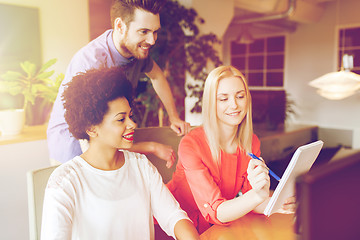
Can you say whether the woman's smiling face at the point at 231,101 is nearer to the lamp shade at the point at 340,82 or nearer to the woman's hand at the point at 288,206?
the woman's hand at the point at 288,206

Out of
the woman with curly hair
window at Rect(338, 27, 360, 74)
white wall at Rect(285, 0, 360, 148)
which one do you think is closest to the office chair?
the woman with curly hair

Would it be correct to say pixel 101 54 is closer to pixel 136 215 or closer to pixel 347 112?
pixel 136 215

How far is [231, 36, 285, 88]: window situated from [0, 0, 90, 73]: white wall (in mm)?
5108

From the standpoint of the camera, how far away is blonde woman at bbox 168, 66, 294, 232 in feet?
4.28

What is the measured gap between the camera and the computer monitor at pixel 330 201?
0.40 m

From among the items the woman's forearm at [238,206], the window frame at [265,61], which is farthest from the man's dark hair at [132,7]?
the window frame at [265,61]

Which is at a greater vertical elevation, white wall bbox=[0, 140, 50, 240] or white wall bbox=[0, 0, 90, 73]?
white wall bbox=[0, 0, 90, 73]

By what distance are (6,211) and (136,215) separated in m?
1.79

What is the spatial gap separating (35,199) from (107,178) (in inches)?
9.3

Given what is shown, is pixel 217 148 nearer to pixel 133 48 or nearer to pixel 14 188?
pixel 133 48

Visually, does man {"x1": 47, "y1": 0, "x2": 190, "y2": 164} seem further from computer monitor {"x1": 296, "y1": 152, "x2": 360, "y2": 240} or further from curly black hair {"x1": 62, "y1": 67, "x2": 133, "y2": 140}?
computer monitor {"x1": 296, "y1": 152, "x2": 360, "y2": 240}

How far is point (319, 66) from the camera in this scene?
7.18 meters

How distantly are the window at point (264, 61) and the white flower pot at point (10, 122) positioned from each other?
6.26m

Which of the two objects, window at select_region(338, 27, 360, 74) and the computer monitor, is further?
window at select_region(338, 27, 360, 74)
